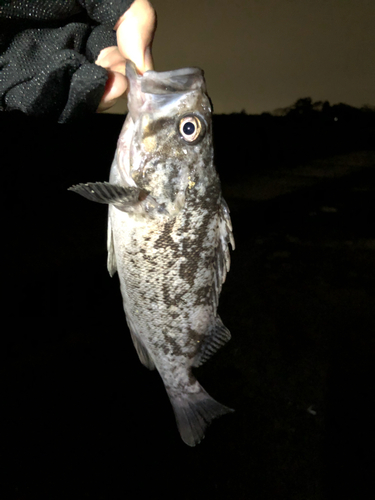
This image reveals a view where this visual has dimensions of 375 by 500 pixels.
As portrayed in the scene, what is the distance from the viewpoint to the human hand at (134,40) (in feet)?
3.76

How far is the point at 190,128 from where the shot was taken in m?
1.02

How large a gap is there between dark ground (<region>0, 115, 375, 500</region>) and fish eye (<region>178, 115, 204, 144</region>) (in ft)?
4.40

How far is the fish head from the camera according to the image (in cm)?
96

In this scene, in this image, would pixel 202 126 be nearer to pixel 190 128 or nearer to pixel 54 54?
pixel 190 128

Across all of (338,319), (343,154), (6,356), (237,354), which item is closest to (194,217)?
(6,356)

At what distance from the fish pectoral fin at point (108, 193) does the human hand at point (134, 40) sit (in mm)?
553

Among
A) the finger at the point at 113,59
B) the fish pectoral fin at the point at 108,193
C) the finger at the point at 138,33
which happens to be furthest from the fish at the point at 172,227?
the finger at the point at 113,59

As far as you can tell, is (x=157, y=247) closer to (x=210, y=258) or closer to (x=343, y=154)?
(x=210, y=258)

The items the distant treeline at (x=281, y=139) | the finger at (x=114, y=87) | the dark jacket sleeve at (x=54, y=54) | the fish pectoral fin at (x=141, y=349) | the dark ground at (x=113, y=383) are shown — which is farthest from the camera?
the distant treeline at (x=281, y=139)

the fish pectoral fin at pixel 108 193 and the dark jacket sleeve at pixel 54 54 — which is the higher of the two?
the dark jacket sleeve at pixel 54 54

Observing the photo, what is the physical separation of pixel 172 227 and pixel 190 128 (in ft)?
1.28

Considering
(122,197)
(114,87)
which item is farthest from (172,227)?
(114,87)

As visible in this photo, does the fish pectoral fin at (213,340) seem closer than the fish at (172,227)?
No

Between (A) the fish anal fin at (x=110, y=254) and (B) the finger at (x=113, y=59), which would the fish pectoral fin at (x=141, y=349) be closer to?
(A) the fish anal fin at (x=110, y=254)
